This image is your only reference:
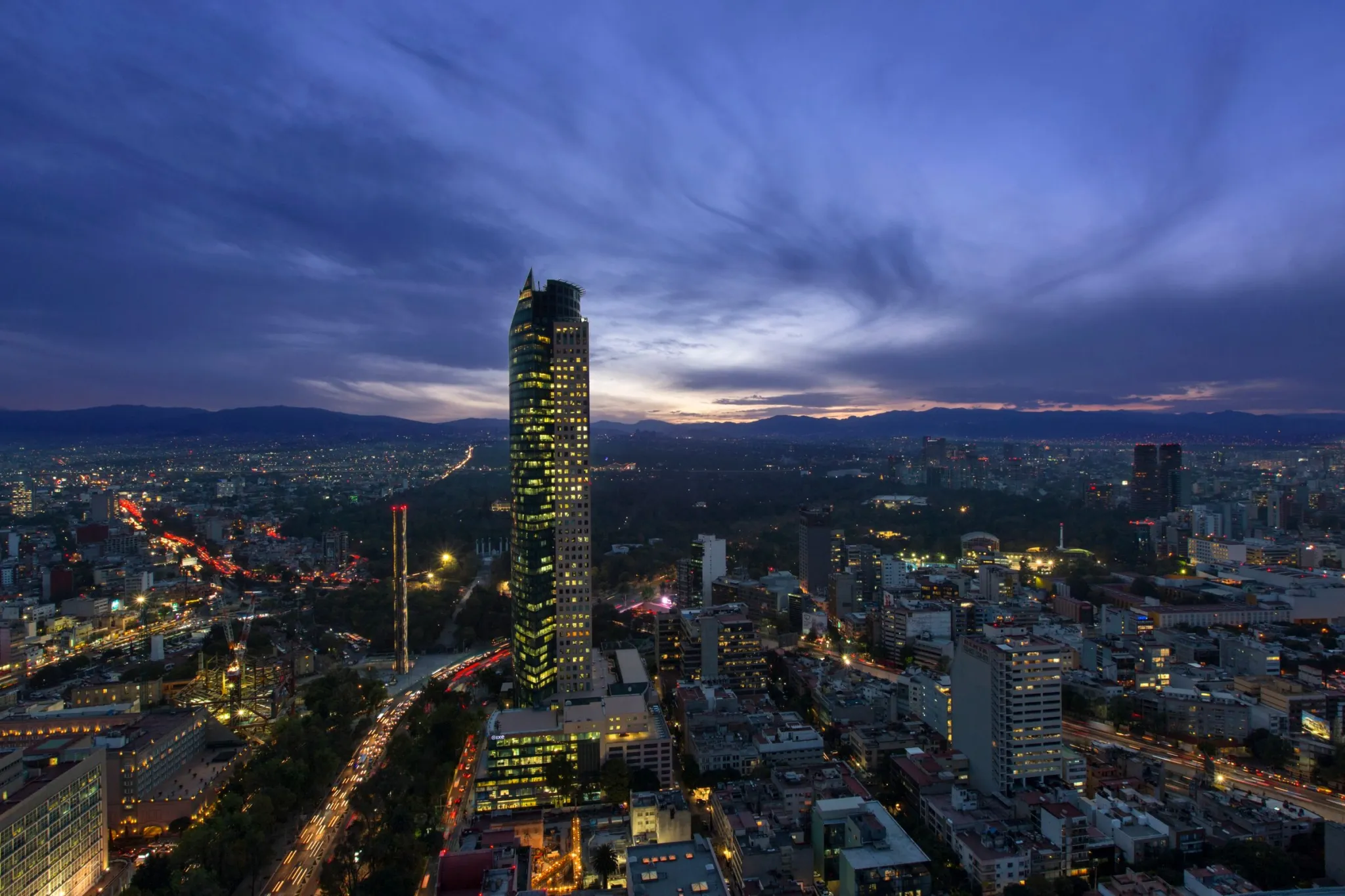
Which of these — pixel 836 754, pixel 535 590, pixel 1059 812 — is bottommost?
pixel 836 754

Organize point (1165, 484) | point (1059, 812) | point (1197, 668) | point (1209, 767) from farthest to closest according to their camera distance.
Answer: point (1165, 484)
point (1197, 668)
point (1209, 767)
point (1059, 812)

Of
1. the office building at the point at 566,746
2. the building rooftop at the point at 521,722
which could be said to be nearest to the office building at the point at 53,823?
the office building at the point at 566,746

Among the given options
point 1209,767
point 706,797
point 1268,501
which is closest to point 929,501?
point 1268,501

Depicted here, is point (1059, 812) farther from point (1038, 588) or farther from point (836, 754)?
point (1038, 588)

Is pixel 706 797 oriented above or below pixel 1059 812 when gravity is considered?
below

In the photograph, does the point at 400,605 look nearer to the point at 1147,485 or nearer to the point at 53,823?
the point at 53,823

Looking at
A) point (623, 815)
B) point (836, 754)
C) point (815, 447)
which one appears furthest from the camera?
point (815, 447)

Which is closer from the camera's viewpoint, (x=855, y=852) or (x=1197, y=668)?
(x=855, y=852)

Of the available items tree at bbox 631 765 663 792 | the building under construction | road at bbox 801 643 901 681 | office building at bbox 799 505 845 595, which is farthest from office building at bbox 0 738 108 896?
office building at bbox 799 505 845 595
